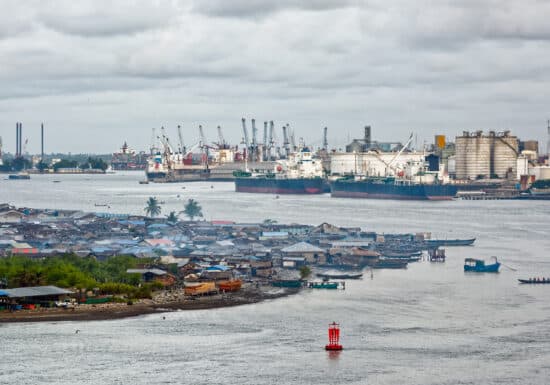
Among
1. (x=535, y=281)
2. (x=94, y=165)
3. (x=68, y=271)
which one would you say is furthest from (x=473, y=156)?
(x=68, y=271)

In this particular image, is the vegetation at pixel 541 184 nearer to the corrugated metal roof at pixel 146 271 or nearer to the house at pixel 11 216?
the house at pixel 11 216

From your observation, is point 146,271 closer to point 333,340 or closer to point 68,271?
point 68,271

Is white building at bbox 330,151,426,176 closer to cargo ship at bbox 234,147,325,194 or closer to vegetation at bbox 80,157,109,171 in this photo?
cargo ship at bbox 234,147,325,194

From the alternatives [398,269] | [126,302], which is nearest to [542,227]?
[398,269]

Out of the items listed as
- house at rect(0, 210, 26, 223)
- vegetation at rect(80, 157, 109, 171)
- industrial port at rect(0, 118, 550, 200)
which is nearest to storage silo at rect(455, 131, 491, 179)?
industrial port at rect(0, 118, 550, 200)

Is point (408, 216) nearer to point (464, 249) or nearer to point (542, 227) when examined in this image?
point (542, 227)

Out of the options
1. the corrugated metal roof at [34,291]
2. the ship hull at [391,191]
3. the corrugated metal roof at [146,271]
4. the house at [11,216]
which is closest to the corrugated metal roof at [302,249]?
the corrugated metal roof at [146,271]
